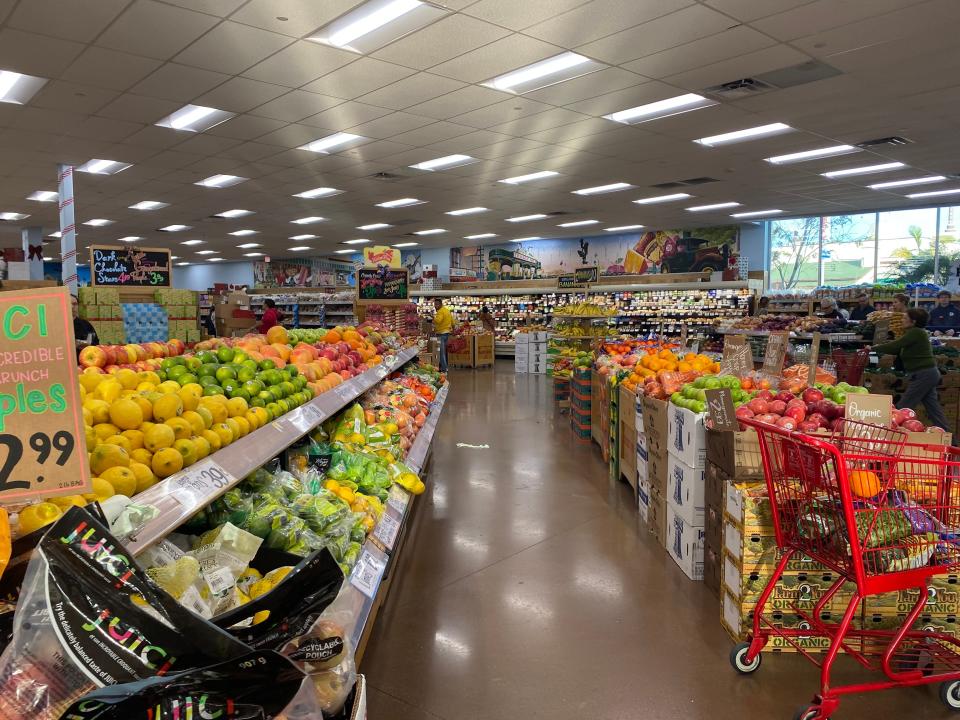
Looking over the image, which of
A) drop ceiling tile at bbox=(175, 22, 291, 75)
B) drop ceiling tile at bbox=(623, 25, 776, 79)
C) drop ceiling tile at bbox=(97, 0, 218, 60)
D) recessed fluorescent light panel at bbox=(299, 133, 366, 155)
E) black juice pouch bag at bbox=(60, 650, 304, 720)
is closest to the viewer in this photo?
black juice pouch bag at bbox=(60, 650, 304, 720)

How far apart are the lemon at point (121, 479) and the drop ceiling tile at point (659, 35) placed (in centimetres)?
512

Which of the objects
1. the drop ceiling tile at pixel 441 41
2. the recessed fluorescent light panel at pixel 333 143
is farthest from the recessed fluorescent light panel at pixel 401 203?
the drop ceiling tile at pixel 441 41

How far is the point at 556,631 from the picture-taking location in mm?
2926

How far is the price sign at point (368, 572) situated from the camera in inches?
83.0

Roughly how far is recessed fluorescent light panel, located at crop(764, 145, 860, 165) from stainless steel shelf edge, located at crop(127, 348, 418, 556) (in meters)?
8.81

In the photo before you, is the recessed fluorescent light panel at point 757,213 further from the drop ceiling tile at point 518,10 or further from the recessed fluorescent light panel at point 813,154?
the drop ceiling tile at point 518,10

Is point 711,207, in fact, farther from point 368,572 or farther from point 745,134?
point 368,572

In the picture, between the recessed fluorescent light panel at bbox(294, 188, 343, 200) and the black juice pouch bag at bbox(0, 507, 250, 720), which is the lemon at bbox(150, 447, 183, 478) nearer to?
the black juice pouch bag at bbox(0, 507, 250, 720)

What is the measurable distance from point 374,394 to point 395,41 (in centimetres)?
303

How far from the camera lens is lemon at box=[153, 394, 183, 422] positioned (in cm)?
184

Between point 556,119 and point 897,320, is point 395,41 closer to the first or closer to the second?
point 556,119

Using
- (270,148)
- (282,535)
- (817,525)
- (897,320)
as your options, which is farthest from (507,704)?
(270,148)

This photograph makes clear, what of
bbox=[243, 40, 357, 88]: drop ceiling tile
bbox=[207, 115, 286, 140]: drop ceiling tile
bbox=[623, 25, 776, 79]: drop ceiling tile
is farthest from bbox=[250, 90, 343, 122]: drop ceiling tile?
bbox=[623, 25, 776, 79]: drop ceiling tile

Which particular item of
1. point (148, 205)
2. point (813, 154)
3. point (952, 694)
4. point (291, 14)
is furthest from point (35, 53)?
point (813, 154)
